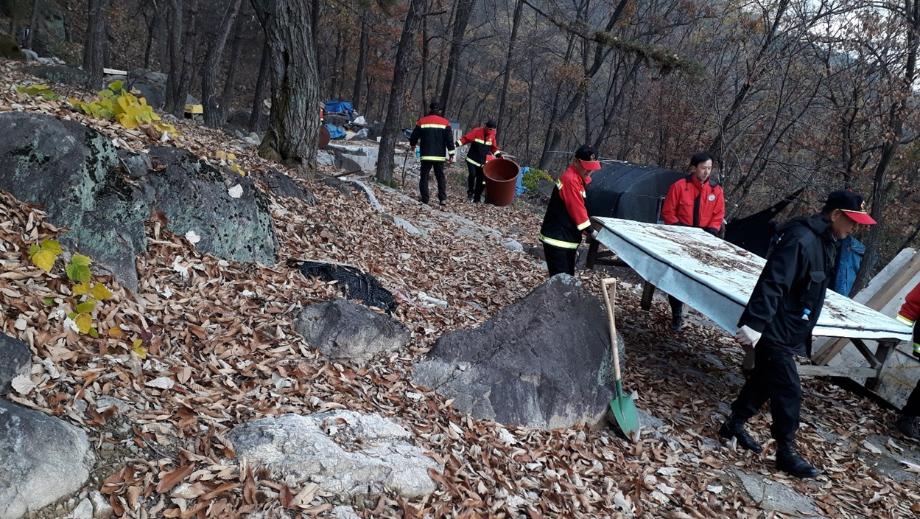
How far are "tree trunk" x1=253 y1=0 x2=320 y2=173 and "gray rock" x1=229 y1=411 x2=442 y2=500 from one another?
5031 mm

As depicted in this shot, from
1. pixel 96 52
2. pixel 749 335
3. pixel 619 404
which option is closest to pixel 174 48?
pixel 96 52

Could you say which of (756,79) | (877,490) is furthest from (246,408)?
(756,79)

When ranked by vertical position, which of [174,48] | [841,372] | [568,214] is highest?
[174,48]

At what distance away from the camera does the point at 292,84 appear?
744 centimetres

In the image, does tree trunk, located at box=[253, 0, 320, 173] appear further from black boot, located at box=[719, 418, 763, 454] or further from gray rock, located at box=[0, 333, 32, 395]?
black boot, located at box=[719, 418, 763, 454]

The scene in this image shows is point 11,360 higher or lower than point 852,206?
lower

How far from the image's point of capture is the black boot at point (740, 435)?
184 inches

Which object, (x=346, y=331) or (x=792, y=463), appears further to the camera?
(x=792, y=463)

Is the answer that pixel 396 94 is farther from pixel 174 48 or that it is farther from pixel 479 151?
pixel 174 48

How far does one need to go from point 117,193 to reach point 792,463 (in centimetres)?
492

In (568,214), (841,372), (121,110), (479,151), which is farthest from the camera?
(479,151)

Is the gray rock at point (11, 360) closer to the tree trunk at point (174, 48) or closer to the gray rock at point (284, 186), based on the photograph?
the gray rock at point (284, 186)

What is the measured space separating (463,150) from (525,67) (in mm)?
8113

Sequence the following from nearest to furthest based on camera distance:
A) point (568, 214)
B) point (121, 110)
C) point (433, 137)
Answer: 1. point (121, 110)
2. point (568, 214)
3. point (433, 137)
